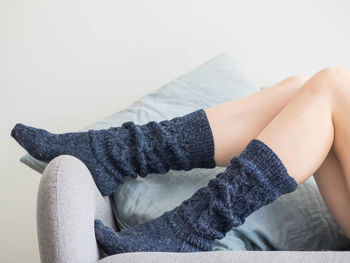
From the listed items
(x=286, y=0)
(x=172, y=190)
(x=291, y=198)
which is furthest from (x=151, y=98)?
(x=286, y=0)

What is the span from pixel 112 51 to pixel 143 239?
834 millimetres

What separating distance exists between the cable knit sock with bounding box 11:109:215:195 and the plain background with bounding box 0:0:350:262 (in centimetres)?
54

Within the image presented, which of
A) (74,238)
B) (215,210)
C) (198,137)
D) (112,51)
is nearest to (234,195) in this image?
(215,210)

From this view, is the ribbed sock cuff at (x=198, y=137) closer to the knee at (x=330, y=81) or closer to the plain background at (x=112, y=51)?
the knee at (x=330, y=81)

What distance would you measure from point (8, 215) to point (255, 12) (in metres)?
1.14

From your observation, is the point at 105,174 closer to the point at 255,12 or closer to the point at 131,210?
the point at 131,210

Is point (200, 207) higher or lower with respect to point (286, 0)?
lower

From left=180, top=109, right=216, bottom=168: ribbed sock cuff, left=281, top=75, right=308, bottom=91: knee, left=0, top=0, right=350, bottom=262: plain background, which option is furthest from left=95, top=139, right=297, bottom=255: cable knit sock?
left=0, top=0, right=350, bottom=262: plain background

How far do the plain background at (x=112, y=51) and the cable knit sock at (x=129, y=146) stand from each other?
539 mm

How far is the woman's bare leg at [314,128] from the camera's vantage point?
2.97ft

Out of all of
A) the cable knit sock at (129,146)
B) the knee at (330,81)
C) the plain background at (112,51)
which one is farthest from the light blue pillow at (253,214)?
the plain background at (112,51)

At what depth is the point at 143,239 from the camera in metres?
0.89

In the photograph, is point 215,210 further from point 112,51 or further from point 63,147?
point 112,51

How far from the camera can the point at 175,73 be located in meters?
1.62
